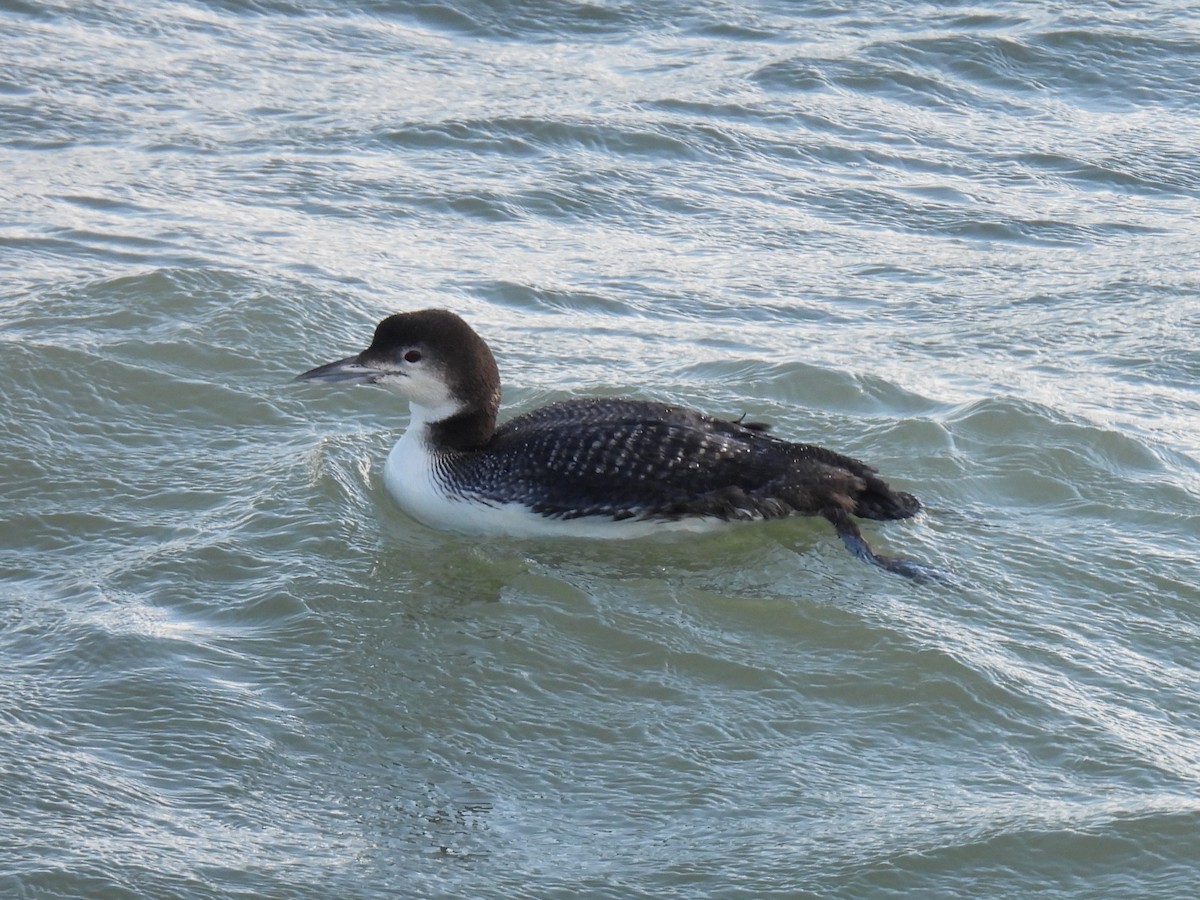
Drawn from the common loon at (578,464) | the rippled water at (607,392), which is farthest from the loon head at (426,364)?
the rippled water at (607,392)

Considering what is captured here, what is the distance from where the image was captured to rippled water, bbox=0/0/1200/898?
14.3ft

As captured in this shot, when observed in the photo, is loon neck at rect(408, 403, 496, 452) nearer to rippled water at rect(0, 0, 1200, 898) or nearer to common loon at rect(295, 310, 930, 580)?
common loon at rect(295, 310, 930, 580)

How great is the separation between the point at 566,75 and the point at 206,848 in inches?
320

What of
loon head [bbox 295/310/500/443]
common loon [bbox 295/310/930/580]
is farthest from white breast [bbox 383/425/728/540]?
loon head [bbox 295/310/500/443]

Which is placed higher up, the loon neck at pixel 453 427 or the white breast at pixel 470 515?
the loon neck at pixel 453 427

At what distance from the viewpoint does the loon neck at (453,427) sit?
21.2ft

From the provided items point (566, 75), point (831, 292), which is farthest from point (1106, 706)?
point (566, 75)

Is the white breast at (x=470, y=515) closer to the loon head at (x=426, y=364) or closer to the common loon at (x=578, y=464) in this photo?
the common loon at (x=578, y=464)

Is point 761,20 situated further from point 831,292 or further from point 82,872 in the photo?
point 82,872

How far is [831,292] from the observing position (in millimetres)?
8516

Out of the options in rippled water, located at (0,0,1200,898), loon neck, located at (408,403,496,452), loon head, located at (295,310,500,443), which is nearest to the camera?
rippled water, located at (0,0,1200,898)

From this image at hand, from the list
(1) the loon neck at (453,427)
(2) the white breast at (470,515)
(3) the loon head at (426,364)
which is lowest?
(2) the white breast at (470,515)

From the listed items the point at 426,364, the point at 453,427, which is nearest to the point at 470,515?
the point at 453,427

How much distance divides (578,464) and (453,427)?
0.61 meters
